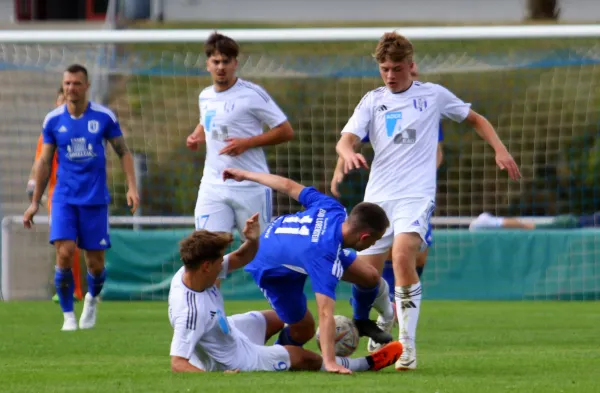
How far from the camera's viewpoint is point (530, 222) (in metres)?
17.5

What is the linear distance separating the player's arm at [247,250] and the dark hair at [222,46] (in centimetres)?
262

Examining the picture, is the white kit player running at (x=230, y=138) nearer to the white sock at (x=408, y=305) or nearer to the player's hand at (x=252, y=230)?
the white sock at (x=408, y=305)


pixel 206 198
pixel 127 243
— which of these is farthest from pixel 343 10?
pixel 206 198

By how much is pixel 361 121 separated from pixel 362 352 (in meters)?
1.75

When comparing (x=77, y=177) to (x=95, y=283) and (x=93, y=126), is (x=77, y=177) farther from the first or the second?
(x=95, y=283)

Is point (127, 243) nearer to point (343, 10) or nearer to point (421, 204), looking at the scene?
point (421, 204)

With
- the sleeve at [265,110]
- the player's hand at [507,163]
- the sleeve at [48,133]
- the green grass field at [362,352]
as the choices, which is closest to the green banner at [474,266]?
the green grass field at [362,352]

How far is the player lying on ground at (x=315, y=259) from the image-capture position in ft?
26.1

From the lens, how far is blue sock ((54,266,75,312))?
38.7ft

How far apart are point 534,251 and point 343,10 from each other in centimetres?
2153

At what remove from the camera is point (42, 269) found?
1828 centimetres

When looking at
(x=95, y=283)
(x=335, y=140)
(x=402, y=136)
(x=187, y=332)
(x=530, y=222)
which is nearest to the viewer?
Answer: (x=187, y=332)

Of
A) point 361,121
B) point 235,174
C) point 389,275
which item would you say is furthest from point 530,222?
point 235,174

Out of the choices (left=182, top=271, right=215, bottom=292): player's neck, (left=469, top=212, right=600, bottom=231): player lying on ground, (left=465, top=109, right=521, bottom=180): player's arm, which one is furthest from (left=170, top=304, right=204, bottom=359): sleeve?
(left=469, top=212, right=600, bottom=231): player lying on ground
